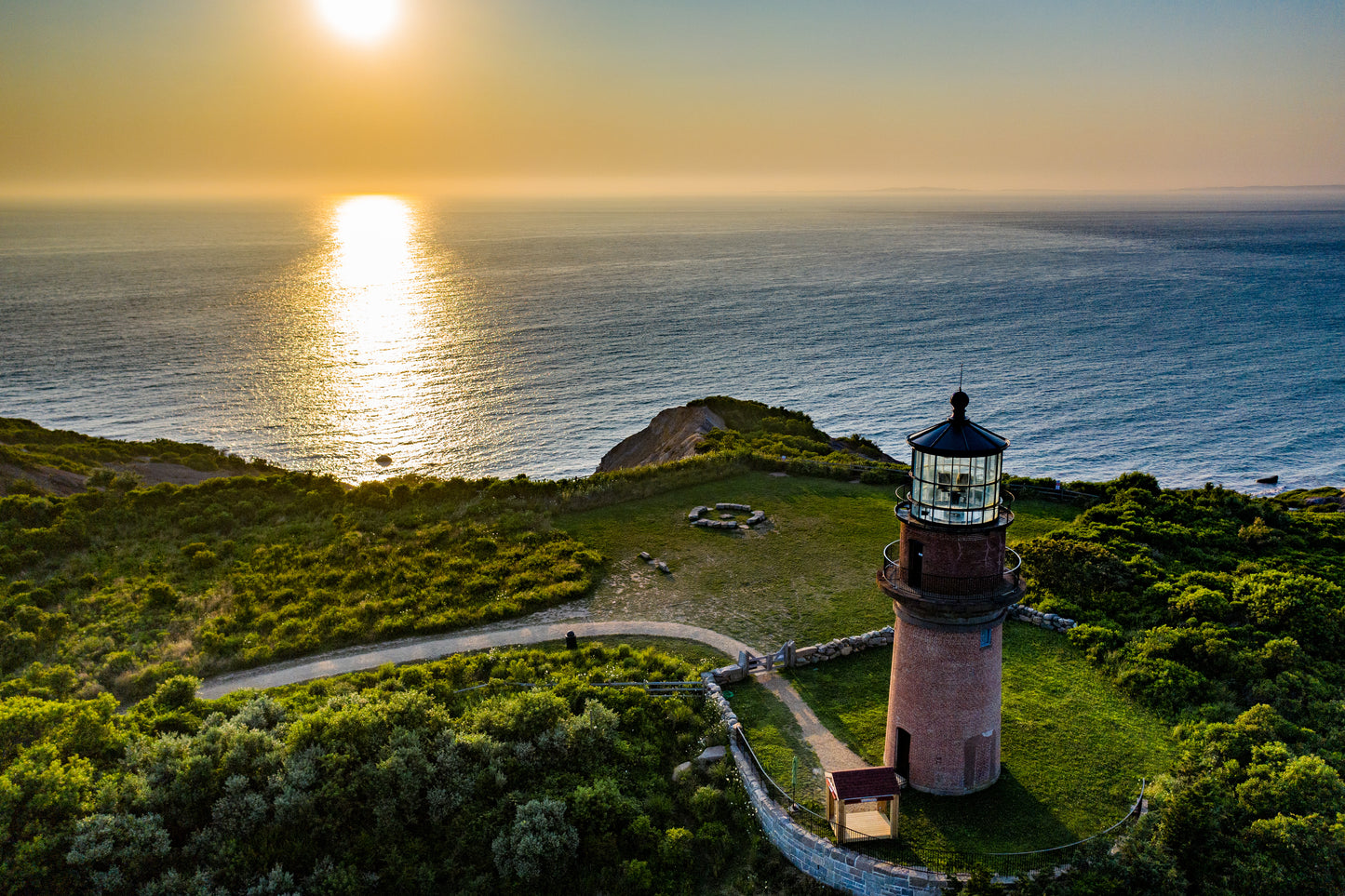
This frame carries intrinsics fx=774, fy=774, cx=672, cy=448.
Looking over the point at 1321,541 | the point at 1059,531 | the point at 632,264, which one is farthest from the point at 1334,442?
the point at 632,264

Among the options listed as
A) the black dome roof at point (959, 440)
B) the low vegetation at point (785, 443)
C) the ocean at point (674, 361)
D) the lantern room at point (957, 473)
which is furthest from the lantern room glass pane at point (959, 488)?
the ocean at point (674, 361)

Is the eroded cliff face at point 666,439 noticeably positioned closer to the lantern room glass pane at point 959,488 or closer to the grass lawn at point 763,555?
the grass lawn at point 763,555

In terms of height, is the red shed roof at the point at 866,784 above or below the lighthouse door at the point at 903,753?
above

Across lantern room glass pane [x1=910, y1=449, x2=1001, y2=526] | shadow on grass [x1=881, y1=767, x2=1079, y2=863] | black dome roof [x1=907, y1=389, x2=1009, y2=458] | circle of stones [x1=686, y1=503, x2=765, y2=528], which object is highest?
black dome roof [x1=907, y1=389, x2=1009, y2=458]

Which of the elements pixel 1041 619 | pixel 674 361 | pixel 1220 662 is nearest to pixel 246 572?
pixel 1041 619

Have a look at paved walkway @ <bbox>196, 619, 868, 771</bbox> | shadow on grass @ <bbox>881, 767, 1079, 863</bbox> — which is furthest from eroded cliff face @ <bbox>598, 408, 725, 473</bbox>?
shadow on grass @ <bbox>881, 767, 1079, 863</bbox>

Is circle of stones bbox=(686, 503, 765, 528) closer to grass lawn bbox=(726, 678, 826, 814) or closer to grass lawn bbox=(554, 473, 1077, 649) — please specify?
grass lawn bbox=(554, 473, 1077, 649)

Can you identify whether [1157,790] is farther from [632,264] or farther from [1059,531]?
[632,264]
